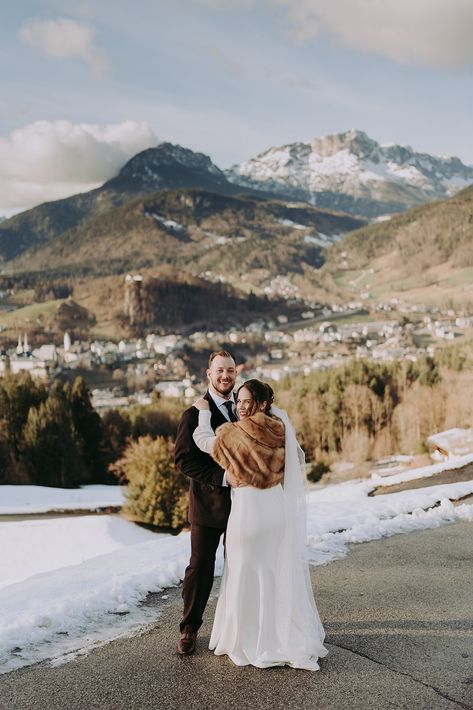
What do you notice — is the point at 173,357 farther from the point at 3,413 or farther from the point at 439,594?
the point at 439,594

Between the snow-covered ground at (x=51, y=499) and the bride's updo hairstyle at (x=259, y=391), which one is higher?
the bride's updo hairstyle at (x=259, y=391)

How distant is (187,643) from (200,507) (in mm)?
1106

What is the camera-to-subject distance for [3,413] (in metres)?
57.2

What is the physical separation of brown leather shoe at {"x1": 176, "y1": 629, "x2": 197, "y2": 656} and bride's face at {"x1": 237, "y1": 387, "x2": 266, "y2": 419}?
186 cm

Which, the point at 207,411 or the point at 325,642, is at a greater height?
the point at 207,411

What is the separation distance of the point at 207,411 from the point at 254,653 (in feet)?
6.30

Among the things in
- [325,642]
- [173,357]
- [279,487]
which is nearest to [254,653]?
[325,642]

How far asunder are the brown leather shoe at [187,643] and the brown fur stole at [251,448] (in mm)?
1377

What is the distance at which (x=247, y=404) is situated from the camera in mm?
5242

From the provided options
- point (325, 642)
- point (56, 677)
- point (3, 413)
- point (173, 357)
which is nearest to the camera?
point (56, 677)

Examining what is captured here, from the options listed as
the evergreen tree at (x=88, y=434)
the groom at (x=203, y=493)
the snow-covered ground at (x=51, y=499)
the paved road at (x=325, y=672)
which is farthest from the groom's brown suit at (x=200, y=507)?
the evergreen tree at (x=88, y=434)

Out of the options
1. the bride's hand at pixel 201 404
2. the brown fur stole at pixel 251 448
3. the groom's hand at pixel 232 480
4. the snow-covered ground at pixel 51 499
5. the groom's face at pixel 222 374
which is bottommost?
the snow-covered ground at pixel 51 499

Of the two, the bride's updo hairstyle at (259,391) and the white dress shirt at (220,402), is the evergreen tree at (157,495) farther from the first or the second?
the bride's updo hairstyle at (259,391)

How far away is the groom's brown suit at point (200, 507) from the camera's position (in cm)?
538
